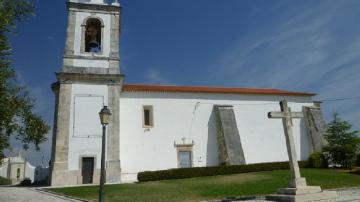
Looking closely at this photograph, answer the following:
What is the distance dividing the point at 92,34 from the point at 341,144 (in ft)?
62.1

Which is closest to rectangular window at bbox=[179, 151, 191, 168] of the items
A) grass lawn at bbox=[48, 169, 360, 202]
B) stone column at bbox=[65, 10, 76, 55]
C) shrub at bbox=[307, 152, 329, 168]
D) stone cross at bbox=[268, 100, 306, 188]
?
grass lawn at bbox=[48, 169, 360, 202]

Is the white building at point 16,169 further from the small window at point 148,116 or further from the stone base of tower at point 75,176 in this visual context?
the stone base of tower at point 75,176

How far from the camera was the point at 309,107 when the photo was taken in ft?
90.7

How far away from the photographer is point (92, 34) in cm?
2291

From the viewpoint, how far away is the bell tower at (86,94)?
19812mm

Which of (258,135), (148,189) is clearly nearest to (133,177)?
(148,189)

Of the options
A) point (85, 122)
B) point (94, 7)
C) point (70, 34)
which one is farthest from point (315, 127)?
point (70, 34)

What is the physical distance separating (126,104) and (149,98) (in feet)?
5.81

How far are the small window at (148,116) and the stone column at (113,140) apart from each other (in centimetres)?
291

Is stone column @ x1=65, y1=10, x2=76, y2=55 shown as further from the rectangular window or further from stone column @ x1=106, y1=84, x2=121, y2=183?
the rectangular window

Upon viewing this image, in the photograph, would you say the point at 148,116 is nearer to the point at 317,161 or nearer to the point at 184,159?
the point at 184,159

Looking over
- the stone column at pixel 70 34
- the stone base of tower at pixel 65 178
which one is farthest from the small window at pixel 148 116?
the stone column at pixel 70 34

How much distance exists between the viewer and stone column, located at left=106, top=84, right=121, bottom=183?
1980 centimetres

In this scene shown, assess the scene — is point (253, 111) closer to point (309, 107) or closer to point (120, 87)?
point (309, 107)
